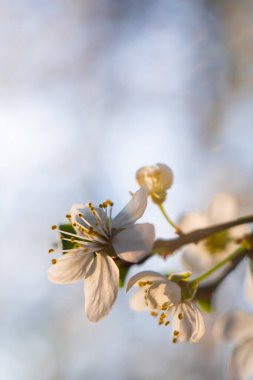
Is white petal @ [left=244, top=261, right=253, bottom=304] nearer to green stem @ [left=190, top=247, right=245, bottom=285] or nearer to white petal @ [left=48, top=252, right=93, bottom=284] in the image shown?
green stem @ [left=190, top=247, right=245, bottom=285]

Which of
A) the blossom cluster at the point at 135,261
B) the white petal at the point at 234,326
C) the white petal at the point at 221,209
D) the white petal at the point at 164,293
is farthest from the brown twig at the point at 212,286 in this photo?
the white petal at the point at 221,209

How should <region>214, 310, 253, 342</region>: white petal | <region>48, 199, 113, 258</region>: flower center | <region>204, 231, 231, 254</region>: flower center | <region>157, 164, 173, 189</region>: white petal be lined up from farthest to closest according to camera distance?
<region>204, 231, 231, 254</region>: flower center
<region>214, 310, 253, 342</region>: white petal
<region>157, 164, 173, 189</region>: white petal
<region>48, 199, 113, 258</region>: flower center

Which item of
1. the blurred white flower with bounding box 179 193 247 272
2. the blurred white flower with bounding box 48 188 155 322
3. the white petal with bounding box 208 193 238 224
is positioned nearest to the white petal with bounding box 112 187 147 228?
the blurred white flower with bounding box 48 188 155 322

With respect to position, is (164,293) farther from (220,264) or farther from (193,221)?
(193,221)

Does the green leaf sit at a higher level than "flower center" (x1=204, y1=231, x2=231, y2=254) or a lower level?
higher

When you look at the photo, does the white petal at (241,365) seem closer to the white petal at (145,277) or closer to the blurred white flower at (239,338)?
the blurred white flower at (239,338)

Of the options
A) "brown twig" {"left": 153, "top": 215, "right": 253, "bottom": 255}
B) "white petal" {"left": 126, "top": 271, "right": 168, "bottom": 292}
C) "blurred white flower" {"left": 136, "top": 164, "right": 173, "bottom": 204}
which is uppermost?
"blurred white flower" {"left": 136, "top": 164, "right": 173, "bottom": 204}

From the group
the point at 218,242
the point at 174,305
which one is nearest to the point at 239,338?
the point at 218,242

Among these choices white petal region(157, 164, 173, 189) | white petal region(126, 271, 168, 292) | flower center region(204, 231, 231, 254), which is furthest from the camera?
flower center region(204, 231, 231, 254)

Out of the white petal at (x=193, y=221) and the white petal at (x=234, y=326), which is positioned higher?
the white petal at (x=193, y=221)
